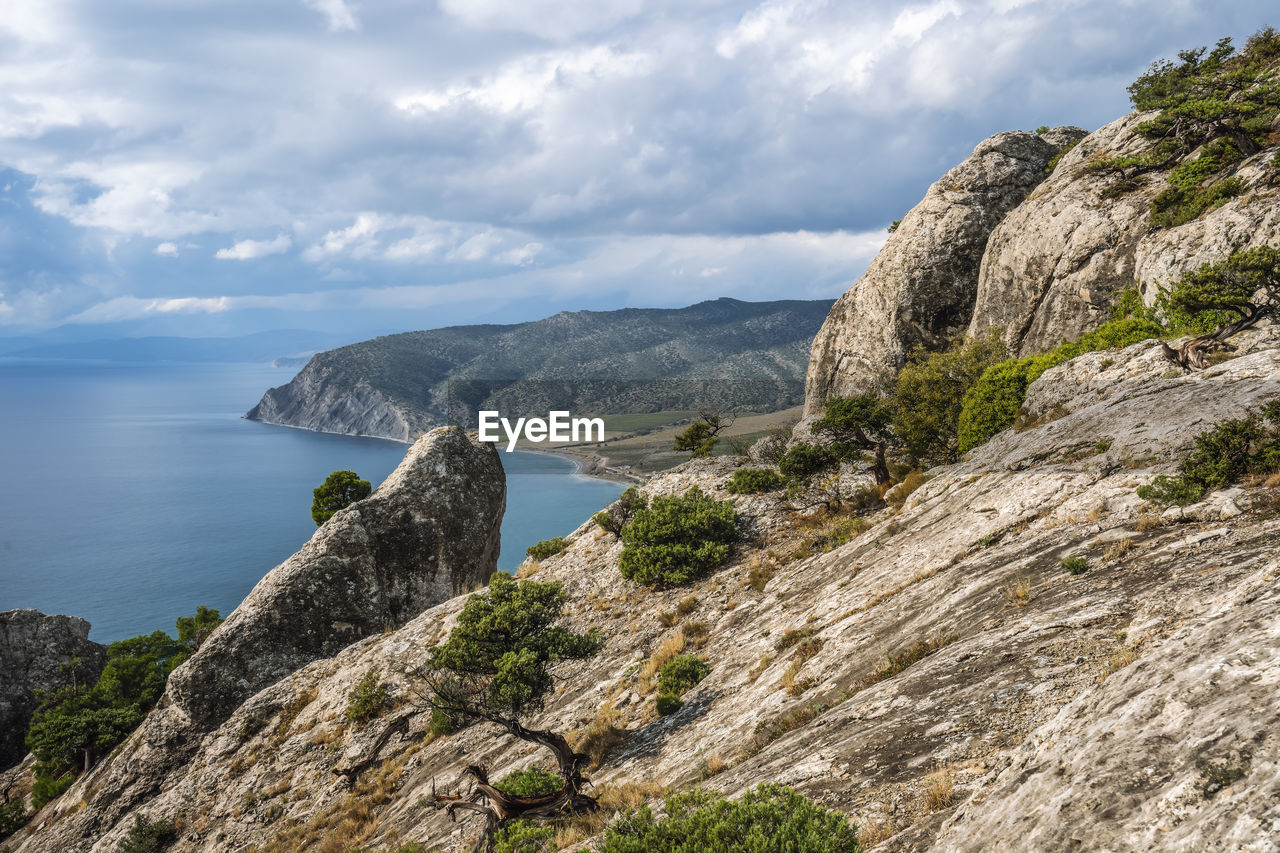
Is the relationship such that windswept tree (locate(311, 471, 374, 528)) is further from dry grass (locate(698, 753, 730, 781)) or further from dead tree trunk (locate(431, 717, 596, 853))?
dry grass (locate(698, 753, 730, 781))

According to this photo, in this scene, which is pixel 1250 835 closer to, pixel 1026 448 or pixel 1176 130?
pixel 1026 448

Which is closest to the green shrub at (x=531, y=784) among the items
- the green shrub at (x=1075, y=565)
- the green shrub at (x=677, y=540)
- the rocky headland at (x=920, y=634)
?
the rocky headland at (x=920, y=634)

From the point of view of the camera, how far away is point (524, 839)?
1261 centimetres

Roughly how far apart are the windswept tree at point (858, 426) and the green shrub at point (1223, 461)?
15289 mm

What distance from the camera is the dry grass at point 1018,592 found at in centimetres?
1177

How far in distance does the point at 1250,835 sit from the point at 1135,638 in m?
4.64

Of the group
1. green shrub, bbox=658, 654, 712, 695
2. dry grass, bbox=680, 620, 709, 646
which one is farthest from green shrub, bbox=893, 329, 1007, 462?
green shrub, bbox=658, 654, 712, 695

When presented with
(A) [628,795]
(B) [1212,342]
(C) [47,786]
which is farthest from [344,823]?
(C) [47,786]

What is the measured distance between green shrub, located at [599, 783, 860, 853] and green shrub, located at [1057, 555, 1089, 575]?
6968mm

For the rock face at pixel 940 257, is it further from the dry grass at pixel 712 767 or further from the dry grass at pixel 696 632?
the dry grass at pixel 712 767

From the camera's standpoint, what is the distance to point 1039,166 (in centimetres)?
4819

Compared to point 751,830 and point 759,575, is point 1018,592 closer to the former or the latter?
point 751,830

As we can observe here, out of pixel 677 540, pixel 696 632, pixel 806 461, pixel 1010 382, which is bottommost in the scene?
pixel 696 632

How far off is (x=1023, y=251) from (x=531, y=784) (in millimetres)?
40005
